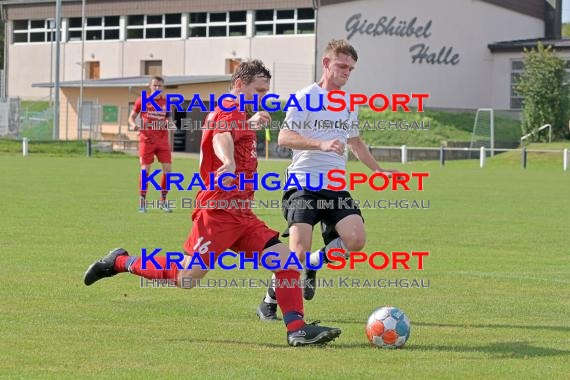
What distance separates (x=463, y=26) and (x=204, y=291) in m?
54.7

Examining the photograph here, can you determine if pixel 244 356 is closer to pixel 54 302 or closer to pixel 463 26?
pixel 54 302

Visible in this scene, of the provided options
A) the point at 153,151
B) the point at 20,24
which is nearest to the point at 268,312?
the point at 153,151

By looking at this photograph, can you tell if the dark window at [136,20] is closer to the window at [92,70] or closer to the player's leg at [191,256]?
the window at [92,70]

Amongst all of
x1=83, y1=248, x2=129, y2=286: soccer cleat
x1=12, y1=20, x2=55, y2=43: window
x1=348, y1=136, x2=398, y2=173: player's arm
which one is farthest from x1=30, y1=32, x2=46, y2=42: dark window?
x1=83, y1=248, x2=129, y2=286: soccer cleat

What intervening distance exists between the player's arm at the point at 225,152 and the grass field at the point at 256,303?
3.81 feet

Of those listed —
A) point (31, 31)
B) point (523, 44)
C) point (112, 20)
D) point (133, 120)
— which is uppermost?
point (112, 20)

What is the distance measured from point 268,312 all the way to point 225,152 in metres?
1.75

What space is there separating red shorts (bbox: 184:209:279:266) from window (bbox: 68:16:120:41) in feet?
199

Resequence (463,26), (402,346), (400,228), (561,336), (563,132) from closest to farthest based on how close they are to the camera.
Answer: (402,346) < (561,336) < (400,228) < (563,132) < (463,26)

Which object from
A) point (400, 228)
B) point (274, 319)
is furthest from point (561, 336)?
point (400, 228)

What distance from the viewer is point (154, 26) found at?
65.1 meters

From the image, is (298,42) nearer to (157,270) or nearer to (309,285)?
(309,285)

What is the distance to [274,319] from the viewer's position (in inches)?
338

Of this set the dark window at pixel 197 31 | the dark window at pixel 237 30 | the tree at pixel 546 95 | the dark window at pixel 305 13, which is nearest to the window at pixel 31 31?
the dark window at pixel 197 31
